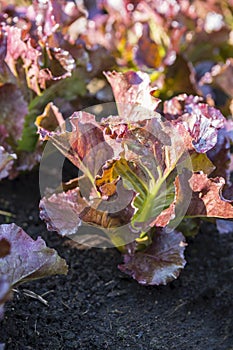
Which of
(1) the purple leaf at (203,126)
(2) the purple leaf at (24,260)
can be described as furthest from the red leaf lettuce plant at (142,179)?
(2) the purple leaf at (24,260)

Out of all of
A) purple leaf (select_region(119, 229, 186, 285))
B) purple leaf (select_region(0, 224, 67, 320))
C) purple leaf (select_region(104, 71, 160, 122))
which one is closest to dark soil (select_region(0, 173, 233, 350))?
purple leaf (select_region(119, 229, 186, 285))

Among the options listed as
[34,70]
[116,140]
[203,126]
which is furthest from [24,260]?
[34,70]

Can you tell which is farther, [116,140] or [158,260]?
[158,260]

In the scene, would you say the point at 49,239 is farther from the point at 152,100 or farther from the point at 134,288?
the point at 152,100

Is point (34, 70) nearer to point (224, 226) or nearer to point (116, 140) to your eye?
point (116, 140)

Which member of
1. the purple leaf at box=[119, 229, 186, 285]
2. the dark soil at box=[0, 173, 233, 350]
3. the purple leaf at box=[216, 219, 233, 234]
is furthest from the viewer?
the purple leaf at box=[216, 219, 233, 234]

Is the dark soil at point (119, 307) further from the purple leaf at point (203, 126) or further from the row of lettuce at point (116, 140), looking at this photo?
the purple leaf at point (203, 126)

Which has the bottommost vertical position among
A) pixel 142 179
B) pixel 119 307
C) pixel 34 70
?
pixel 119 307

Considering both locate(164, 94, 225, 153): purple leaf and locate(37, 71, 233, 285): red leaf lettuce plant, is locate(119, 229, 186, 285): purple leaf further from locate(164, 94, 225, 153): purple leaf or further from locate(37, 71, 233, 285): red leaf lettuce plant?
locate(164, 94, 225, 153): purple leaf
